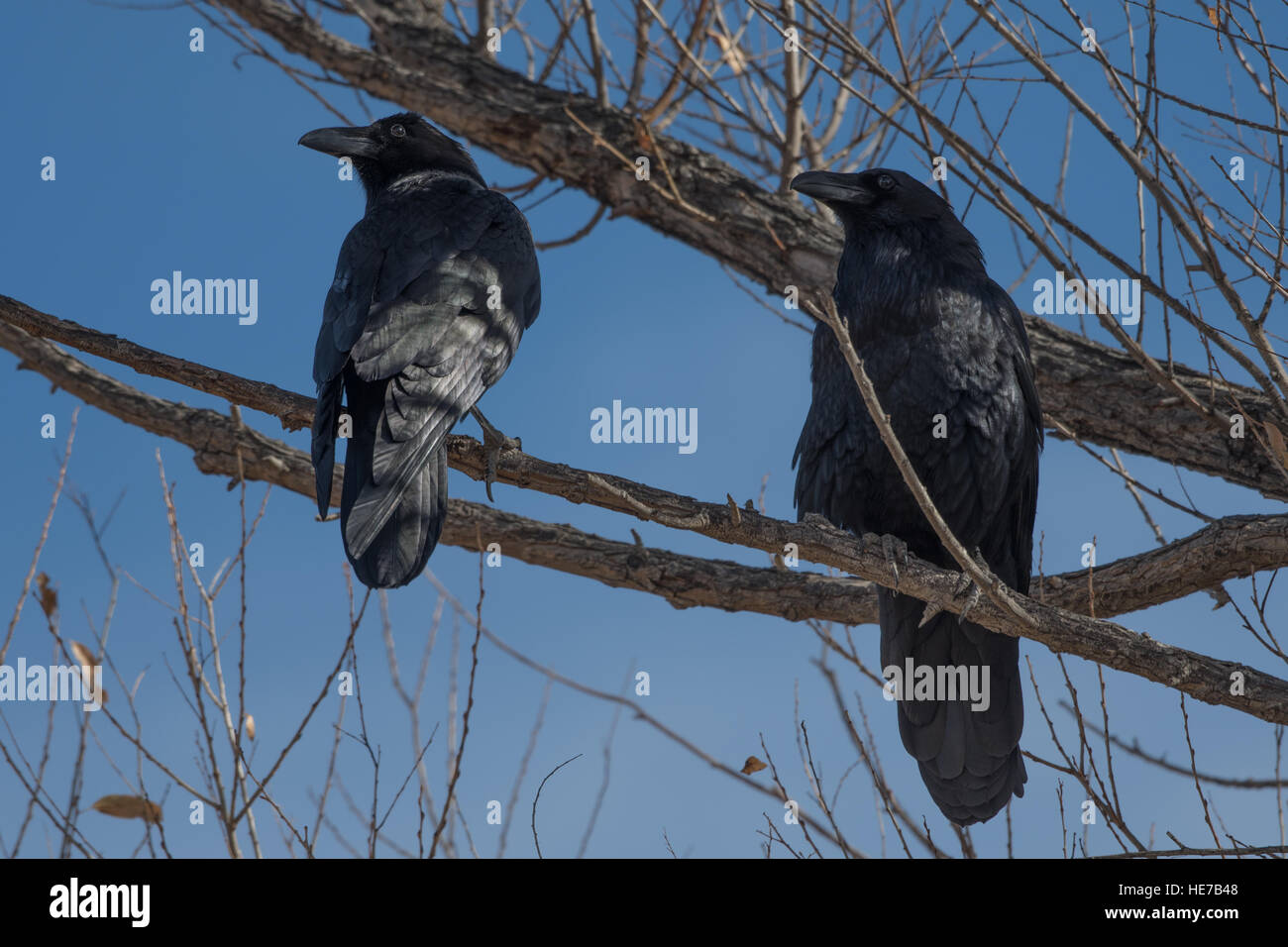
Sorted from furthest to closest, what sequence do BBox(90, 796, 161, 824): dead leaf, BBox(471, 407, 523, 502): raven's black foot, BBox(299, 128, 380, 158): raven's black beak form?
A: BBox(299, 128, 380, 158): raven's black beak, BBox(90, 796, 161, 824): dead leaf, BBox(471, 407, 523, 502): raven's black foot

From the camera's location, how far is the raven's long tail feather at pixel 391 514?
3428mm

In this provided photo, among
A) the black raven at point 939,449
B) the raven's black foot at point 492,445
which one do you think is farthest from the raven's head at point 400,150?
the raven's black foot at point 492,445

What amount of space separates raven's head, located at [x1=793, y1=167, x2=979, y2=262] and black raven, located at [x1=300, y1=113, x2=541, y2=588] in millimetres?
1243

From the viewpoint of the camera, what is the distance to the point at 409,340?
378 cm

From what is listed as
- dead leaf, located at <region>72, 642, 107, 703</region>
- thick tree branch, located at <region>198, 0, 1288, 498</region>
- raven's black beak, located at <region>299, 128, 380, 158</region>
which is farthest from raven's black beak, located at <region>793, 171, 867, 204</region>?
dead leaf, located at <region>72, 642, 107, 703</region>

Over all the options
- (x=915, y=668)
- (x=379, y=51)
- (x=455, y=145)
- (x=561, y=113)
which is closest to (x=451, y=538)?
(x=455, y=145)

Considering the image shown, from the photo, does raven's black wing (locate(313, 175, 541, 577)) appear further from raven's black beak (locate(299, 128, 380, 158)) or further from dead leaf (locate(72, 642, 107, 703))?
dead leaf (locate(72, 642, 107, 703))

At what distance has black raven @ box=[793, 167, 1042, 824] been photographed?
170 inches

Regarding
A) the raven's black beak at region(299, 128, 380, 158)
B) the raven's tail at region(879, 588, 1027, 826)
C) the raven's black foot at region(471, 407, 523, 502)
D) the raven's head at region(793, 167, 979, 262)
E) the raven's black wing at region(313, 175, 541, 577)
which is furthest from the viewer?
the raven's black beak at region(299, 128, 380, 158)

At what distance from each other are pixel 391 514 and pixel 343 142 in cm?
→ 225

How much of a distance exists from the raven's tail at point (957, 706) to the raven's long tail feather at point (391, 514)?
1.93m

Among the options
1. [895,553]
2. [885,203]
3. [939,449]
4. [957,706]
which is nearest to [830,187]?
[885,203]

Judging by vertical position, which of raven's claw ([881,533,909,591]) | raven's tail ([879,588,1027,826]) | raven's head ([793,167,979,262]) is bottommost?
raven's tail ([879,588,1027,826])
